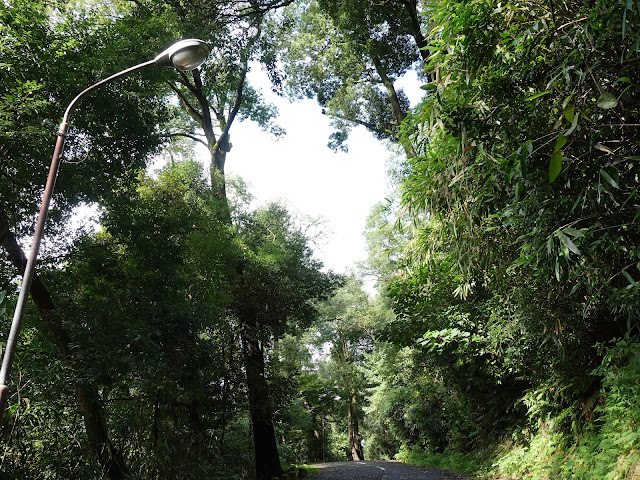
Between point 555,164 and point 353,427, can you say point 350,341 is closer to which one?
point 353,427

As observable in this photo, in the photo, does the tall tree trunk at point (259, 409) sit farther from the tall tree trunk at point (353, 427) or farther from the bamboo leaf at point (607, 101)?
the tall tree trunk at point (353, 427)

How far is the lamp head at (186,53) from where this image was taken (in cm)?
420

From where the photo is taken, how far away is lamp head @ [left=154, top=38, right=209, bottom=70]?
420 cm

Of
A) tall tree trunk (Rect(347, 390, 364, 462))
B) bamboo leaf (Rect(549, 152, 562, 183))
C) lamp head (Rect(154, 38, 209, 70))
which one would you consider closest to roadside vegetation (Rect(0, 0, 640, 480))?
bamboo leaf (Rect(549, 152, 562, 183))

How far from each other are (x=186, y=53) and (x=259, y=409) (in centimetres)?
923

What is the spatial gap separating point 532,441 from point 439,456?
833 centimetres

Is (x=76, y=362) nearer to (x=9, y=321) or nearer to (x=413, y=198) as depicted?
(x=9, y=321)

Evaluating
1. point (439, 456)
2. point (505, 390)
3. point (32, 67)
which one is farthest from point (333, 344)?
point (32, 67)

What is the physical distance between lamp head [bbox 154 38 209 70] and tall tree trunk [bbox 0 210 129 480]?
428cm

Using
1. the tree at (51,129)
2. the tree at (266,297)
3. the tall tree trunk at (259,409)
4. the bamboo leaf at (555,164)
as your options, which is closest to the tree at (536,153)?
the bamboo leaf at (555,164)

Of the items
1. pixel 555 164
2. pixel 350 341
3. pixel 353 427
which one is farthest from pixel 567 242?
pixel 353 427

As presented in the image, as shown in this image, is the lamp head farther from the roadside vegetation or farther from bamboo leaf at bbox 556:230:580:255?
bamboo leaf at bbox 556:230:580:255

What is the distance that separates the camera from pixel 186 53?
423 centimetres

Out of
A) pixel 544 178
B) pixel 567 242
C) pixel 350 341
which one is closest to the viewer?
pixel 567 242
